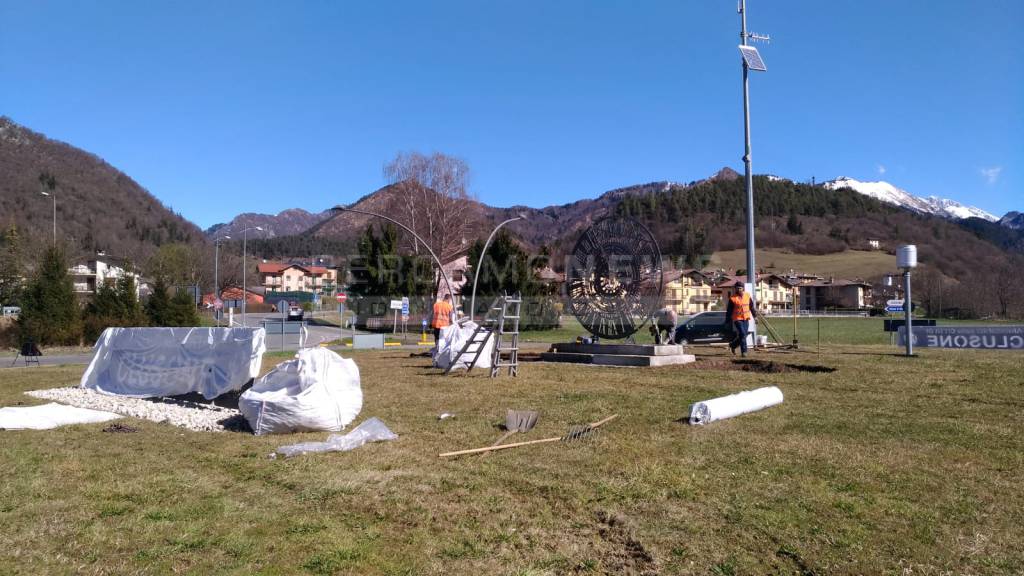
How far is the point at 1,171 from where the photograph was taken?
5704 inches

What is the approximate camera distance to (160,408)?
11.8 meters

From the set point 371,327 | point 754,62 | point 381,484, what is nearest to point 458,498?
point 381,484

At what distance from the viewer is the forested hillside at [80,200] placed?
12338cm

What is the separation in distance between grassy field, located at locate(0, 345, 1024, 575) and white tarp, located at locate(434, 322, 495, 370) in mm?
7067

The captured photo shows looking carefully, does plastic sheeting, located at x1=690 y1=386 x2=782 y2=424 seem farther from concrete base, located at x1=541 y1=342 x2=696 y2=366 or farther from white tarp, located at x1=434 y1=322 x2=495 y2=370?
white tarp, located at x1=434 y1=322 x2=495 y2=370

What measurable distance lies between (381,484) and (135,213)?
567 ft

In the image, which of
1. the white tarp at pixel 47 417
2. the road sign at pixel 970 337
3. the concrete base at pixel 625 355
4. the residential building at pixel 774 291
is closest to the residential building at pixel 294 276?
the residential building at pixel 774 291

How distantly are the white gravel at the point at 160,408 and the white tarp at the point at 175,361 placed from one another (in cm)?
26

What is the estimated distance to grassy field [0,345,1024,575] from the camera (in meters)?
4.41

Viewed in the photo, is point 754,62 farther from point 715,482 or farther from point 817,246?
point 817,246

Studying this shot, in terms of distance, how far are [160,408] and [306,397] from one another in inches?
166

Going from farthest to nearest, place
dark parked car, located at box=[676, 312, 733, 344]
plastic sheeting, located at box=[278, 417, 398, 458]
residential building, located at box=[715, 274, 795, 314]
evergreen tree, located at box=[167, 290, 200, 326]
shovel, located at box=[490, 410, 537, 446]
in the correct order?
residential building, located at box=[715, 274, 795, 314] < evergreen tree, located at box=[167, 290, 200, 326] < dark parked car, located at box=[676, 312, 733, 344] < shovel, located at box=[490, 410, 537, 446] < plastic sheeting, located at box=[278, 417, 398, 458]

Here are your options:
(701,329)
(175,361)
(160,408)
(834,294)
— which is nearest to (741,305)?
(175,361)

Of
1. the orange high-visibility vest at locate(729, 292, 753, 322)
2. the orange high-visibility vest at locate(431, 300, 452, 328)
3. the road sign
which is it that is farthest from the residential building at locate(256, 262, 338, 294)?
the orange high-visibility vest at locate(729, 292, 753, 322)
